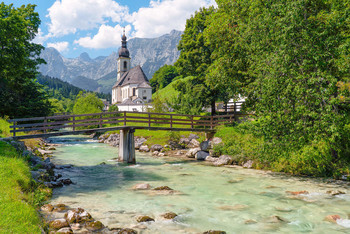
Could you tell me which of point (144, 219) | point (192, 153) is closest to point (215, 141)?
point (192, 153)

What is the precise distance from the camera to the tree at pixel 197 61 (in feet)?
106

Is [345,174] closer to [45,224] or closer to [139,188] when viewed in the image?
[139,188]

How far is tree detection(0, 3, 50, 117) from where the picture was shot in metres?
24.4

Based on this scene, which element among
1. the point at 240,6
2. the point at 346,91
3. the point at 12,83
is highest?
the point at 240,6

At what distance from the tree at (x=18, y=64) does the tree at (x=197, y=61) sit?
1690cm

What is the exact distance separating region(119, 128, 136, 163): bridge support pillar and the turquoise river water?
363 cm

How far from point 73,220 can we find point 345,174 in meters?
14.6

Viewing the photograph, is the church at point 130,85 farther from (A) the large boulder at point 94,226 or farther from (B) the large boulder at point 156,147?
(A) the large boulder at point 94,226

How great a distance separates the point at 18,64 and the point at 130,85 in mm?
77575

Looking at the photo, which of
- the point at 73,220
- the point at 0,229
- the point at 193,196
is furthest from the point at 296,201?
the point at 0,229

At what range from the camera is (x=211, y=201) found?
11969 mm

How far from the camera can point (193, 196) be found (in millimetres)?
12773

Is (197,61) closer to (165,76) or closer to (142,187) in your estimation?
(142,187)

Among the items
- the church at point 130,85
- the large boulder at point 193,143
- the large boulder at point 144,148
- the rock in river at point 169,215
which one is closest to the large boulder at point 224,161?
the large boulder at point 193,143
